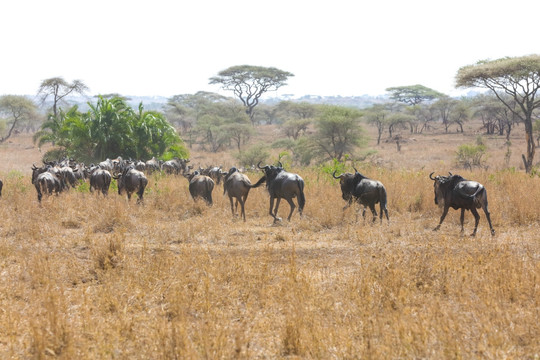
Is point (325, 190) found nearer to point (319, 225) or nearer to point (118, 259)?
point (319, 225)

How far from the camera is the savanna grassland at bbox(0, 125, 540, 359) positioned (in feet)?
13.0

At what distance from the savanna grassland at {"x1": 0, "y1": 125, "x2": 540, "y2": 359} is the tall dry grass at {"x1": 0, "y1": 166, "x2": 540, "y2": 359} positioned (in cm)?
2

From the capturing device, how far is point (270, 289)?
535cm

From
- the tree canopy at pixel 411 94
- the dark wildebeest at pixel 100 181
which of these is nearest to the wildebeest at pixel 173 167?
the dark wildebeest at pixel 100 181

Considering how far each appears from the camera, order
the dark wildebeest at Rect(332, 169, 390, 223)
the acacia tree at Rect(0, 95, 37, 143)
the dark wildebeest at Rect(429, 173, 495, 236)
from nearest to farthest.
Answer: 1. the dark wildebeest at Rect(429, 173, 495, 236)
2. the dark wildebeest at Rect(332, 169, 390, 223)
3. the acacia tree at Rect(0, 95, 37, 143)

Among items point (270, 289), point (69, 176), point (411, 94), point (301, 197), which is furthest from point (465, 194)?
point (411, 94)

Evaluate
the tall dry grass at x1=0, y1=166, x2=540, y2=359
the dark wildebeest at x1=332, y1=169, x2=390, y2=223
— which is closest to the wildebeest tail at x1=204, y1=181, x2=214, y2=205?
the tall dry grass at x1=0, y1=166, x2=540, y2=359

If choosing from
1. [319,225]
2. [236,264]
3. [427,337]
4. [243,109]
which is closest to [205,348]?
[427,337]

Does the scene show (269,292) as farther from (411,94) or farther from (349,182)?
(411,94)

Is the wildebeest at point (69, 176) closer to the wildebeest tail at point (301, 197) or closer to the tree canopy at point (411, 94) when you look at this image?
the wildebeest tail at point (301, 197)

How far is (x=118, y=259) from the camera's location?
6.42m

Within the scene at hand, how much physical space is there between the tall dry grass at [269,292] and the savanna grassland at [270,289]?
2 cm

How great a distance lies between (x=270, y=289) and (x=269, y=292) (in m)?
0.08

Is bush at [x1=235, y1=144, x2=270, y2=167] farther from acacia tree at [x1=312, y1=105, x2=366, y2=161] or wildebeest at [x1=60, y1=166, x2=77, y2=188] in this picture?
wildebeest at [x1=60, y1=166, x2=77, y2=188]
